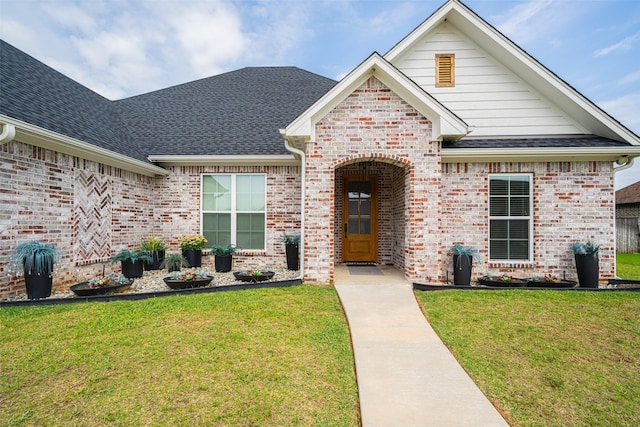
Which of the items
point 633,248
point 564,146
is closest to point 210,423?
point 564,146

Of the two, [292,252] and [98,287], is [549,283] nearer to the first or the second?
[292,252]

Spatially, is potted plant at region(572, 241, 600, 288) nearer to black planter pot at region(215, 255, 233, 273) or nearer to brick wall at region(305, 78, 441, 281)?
brick wall at region(305, 78, 441, 281)

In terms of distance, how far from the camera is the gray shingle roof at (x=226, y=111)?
8.96m

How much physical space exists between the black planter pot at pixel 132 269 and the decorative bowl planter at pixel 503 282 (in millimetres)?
7916

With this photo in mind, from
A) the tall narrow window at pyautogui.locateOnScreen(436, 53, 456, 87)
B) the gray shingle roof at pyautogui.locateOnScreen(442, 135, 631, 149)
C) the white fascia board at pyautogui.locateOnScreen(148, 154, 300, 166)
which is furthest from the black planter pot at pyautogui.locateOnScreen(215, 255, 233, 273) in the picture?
the tall narrow window at pyautogui.locateOnScreen(436, 53, 456, 87)

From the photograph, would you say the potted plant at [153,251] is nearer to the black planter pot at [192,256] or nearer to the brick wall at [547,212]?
the black planter pot at [192,256]

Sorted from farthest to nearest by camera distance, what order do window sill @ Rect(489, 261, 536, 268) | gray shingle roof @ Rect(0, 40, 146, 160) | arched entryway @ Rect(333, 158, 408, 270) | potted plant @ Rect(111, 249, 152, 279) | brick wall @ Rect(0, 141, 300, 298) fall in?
arched entryway @ Rect(333, 158, 408, 270) → window sill @ Rect(489, 261, 536, 268) → potted plant @ Rect(111, 249, 152, 279) → gray shingle roof @ Rect(0, 40, 146, 160) → brick wall @ Rect(0, 141, 300, 298)

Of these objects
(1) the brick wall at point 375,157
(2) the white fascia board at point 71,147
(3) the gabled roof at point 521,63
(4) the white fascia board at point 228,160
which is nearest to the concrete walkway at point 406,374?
(1) the brick wall at point 375,157

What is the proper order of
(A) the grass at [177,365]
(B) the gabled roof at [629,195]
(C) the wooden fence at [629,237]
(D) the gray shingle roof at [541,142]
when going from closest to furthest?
(A) the grass at [177,365] → (D) the gray shingle roof at [541,142] → (C) the wooden fence at [629,237] → (B) the gabled roof at [629,195]

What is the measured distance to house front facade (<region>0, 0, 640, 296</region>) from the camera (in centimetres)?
643

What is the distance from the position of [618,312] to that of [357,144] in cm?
540

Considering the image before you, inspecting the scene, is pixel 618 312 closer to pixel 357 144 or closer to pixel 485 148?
pixel 485 148

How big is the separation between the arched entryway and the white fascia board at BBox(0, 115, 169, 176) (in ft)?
17.6

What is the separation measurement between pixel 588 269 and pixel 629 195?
2305 cm
